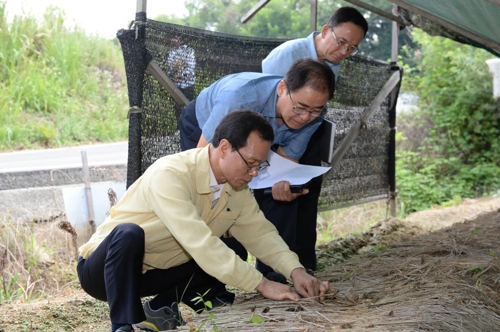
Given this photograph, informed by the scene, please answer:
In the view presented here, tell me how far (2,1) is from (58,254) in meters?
6.91

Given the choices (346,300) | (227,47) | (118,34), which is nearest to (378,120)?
(227,47)

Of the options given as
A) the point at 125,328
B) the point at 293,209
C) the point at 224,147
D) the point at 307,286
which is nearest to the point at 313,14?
the point at 293,209

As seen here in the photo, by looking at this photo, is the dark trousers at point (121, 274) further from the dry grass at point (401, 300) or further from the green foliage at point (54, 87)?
the green foliage at point (54, 87)

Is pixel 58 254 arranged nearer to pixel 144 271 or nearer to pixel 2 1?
pixel 144 271

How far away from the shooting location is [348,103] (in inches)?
262

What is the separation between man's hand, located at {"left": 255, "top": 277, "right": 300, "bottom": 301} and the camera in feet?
10.1

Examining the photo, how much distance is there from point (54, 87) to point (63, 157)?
224 cm

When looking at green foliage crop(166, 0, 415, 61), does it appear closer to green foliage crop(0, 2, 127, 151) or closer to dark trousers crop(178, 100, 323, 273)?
green foliage crop(0, 2, 127, 151)

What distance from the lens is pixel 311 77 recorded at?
344 cm

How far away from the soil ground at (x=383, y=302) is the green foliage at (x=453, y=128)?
7.48 m

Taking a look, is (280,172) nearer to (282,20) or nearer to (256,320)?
(256,320)

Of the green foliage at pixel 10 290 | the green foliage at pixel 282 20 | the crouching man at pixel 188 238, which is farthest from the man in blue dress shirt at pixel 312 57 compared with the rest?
the green foliage at pixel 282 20

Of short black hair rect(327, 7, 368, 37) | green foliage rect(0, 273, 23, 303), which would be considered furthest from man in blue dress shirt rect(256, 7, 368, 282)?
green foliage rect(0, 273, 23, 303)

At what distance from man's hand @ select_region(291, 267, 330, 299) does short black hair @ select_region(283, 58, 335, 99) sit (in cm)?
89
